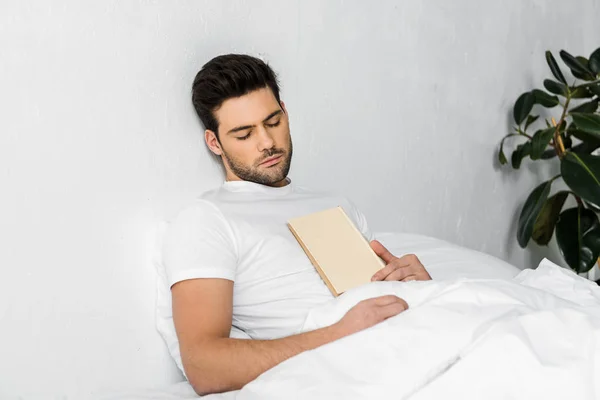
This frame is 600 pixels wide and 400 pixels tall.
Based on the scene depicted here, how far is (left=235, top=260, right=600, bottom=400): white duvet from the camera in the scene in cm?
111

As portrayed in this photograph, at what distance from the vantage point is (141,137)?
157 centimetres

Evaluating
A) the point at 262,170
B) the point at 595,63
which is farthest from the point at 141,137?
the point at 595,63

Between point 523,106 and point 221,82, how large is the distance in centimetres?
131

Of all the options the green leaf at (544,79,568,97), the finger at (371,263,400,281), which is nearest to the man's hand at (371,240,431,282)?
the finger at (371,263,400,281)

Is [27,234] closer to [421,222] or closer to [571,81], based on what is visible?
[421,222]

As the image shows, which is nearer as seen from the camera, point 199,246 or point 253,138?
point 199,246

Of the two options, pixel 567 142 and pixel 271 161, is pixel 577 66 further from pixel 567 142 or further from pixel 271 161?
pixel 271 161

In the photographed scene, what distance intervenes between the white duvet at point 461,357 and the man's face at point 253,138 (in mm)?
528

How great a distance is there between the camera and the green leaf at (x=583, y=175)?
2193 mm

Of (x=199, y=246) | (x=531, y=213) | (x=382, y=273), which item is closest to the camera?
(x=199, y=246)

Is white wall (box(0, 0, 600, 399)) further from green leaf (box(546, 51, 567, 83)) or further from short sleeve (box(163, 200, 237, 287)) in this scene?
green leaf (box(546, 51, 567, 83))

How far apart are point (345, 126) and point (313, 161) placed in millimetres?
152

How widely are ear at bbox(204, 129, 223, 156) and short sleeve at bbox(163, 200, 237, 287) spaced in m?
0.15

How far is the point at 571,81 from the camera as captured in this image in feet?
9.72
